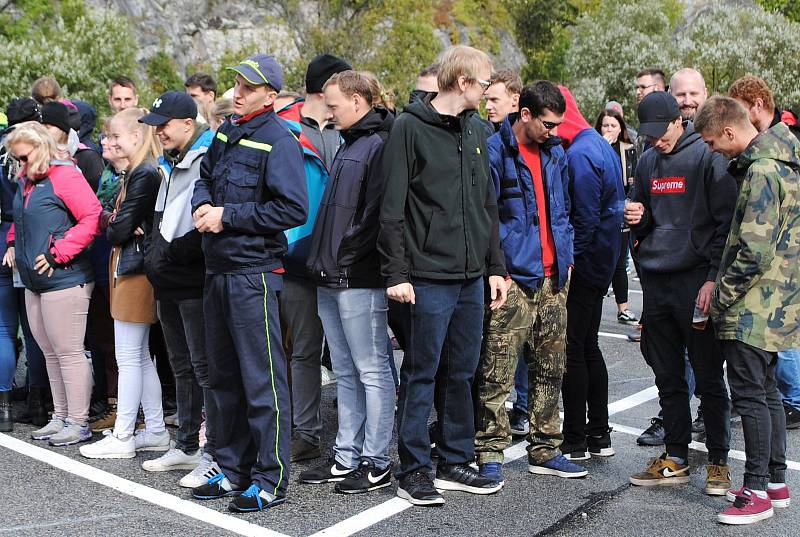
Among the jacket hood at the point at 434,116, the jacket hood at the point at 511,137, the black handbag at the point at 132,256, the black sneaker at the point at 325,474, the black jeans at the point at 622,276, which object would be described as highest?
the jacket hood at the point at 434,116

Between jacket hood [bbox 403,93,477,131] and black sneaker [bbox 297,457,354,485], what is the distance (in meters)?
1.95

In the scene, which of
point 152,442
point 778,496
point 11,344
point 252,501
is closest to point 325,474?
point 252,501

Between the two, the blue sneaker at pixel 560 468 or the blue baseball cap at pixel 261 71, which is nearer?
the blue baseball cap at pixel 261 71

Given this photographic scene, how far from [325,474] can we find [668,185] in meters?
2.50

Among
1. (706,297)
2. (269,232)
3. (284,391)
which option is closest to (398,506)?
(284,391)

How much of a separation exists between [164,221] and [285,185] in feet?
2.78

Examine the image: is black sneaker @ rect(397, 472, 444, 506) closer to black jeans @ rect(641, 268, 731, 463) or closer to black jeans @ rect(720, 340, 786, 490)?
black jeans @ rect(641, 268, 731, 463)

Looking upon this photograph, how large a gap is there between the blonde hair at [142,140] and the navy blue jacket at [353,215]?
1.22 meters

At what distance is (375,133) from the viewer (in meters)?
5.11

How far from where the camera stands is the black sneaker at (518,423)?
6191 mm

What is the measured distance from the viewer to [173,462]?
17.5 ft

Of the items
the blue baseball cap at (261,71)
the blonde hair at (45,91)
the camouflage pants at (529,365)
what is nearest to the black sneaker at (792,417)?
the camouflage pants at (529,365)

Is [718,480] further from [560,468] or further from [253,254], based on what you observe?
[253,254]

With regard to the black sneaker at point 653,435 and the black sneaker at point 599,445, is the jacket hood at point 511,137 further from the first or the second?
the black sneaker at point 653,435
